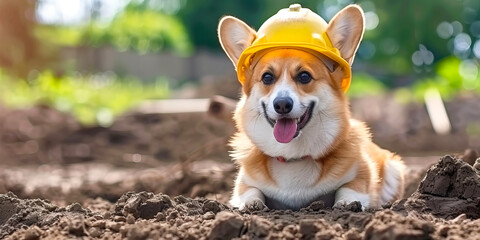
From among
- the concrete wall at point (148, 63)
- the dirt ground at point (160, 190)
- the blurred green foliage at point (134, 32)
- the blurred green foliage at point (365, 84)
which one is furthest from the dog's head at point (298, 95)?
the blurred green foliage at point (134, 32)

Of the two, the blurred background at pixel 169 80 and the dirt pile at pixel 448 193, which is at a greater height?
the dirt pile at pixel 448 193

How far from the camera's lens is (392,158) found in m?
5.37

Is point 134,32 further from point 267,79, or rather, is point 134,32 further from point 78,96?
point 267,79

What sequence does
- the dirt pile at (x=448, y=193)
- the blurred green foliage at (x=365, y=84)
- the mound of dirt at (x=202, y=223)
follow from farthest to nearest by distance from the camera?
the blurred green foliage at (x=365, y=84), the dirt pile at (x=448, y=193), the mound of dirt at (x=202, y=223)

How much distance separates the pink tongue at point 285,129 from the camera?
405 centimetres

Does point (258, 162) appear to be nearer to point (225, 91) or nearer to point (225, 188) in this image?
point (225, 188)

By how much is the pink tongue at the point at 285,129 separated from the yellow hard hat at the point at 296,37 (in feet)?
1.29

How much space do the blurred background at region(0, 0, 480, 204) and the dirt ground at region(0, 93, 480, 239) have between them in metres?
0.05

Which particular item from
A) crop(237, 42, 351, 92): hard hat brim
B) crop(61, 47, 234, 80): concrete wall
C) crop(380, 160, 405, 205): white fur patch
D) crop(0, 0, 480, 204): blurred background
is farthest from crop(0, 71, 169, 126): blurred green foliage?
crop(237, 42, 351, 92): hard hat brim

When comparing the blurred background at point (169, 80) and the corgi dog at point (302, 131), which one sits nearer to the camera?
the corgi dog at point (302, 131)

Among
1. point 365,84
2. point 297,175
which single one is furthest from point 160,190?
point 365,84

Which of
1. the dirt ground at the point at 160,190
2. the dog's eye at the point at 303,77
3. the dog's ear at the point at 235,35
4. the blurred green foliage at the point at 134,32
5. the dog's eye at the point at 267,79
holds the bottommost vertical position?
the blurred green foliage at the point at 134,32

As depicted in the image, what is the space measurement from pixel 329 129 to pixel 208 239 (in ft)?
4.66

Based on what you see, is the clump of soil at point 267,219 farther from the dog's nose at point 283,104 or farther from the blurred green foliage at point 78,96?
the blurred green foliage at point 78,96
